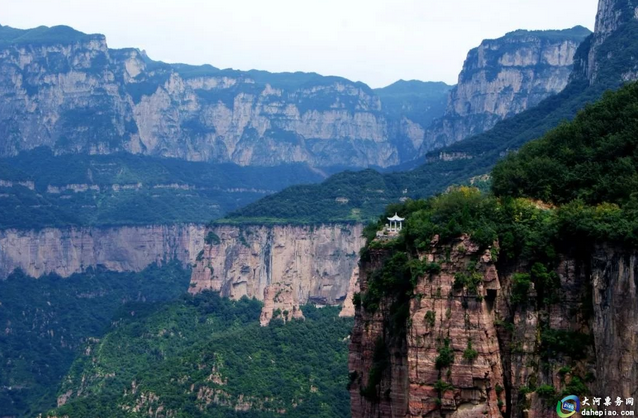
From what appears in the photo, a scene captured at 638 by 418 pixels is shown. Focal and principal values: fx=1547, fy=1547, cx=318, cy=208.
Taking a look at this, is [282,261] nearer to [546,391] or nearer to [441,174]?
[441,174]

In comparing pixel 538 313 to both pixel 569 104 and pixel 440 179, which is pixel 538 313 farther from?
pixel 440 179

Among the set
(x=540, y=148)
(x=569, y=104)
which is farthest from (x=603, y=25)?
(x=540, y=148)

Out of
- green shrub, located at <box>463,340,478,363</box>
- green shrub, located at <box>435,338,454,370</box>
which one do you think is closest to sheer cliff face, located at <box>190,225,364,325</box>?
green shrub, located at <box>435,338,454,370</box>

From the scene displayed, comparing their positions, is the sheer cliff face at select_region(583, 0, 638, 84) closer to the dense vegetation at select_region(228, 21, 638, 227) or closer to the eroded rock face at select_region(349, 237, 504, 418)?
the dense vegetation at select_region(228, 21, 638, 227)

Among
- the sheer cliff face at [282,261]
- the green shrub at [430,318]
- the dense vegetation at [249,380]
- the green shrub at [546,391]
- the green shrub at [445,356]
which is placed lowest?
the dense vegetation at [249,380]

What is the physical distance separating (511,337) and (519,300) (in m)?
1.31

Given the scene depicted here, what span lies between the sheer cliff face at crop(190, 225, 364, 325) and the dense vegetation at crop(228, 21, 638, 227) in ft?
9.13

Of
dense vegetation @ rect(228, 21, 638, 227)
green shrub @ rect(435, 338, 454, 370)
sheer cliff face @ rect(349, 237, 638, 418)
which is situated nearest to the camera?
sheer cliff face @ rect(349, 237, 638, 418)

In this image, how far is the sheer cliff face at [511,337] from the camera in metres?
47.6

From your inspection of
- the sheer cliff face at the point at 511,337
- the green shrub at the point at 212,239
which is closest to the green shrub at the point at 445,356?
the sheer cliff face at the point at 511,337

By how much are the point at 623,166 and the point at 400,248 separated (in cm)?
888

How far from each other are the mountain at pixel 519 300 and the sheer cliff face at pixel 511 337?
0.14 ft

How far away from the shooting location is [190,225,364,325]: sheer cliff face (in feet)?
584

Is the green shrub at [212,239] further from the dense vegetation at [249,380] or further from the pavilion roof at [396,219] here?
the pavilion roof at [396,219]
